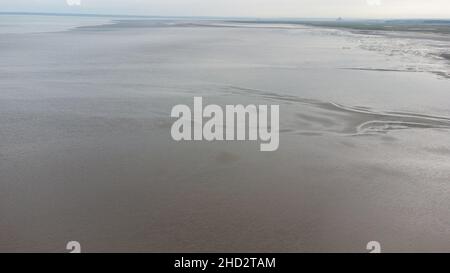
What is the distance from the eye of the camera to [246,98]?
14.8m

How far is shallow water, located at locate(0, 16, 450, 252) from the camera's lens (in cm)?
638

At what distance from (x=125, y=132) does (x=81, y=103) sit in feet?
12.4

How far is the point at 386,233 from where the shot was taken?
6.51m

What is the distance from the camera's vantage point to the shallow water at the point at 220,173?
6.38 m

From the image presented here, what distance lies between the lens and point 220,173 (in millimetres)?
8562

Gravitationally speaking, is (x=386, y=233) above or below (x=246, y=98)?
below

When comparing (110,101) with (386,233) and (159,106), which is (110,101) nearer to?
(159,106)
